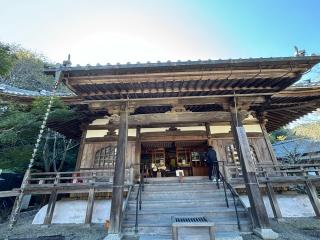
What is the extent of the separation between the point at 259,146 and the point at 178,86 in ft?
22.1

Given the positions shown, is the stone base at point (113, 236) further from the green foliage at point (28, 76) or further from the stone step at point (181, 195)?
the green foliage at point (28, 76)

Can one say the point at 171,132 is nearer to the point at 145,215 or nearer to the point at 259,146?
the point at 259,146

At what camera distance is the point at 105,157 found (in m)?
10.7

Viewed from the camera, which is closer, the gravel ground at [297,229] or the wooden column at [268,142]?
the gravel ground at [297,229]

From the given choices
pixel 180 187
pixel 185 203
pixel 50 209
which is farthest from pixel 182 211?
pixel 50 209

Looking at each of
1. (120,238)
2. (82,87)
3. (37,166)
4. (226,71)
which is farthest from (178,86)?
(37,166)

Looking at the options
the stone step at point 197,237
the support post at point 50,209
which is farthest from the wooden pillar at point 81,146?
the stone step at point 197,237

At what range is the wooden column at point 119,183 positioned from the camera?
563 centimetres

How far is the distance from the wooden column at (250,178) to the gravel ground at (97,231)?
0.52 metres

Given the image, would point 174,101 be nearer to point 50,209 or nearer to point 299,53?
point 299,53

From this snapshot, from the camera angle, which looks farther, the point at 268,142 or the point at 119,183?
the point at 268,142

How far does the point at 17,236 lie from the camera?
22.1 ft

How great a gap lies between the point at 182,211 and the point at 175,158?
9333 millimetres

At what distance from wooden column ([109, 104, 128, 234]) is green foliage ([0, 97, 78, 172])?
4.00 m
